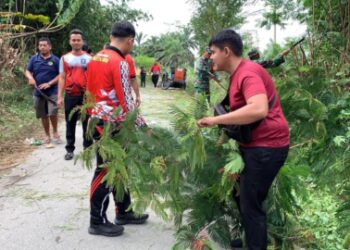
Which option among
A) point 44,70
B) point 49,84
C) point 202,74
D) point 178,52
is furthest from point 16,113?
point 178,52

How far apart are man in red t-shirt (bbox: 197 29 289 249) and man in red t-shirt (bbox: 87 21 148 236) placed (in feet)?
3.30

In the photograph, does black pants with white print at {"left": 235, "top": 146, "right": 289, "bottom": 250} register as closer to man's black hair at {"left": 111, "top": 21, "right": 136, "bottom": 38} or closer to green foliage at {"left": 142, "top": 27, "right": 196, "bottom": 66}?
man's black hair at {"left": 111, "top": 21, "right": 136, "bottom": 38}

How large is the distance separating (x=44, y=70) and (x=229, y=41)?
17.5ft

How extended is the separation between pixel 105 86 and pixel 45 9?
13119mm

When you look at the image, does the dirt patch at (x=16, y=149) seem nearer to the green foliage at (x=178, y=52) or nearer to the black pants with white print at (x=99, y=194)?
the black pants with white print at (x=99, y=194)

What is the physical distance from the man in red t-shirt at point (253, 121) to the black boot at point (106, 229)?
1.47m

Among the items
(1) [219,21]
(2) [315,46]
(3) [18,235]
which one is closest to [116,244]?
(3) [18,235]

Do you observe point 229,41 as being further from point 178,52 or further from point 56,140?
point 178,52

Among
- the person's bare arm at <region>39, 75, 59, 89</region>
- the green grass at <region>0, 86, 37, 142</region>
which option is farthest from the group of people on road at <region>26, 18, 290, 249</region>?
the green grass at <region>0, 86, 37, 142</region>

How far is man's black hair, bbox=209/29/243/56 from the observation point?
128 inches

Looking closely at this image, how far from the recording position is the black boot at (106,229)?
4.38m

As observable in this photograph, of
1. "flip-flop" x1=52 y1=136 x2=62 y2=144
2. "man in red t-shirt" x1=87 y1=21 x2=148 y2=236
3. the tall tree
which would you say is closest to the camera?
"man in red t-shirt" x1=87 y1=21 x2=148 y2=236

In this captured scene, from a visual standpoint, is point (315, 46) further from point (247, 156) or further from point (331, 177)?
point (247, 156)

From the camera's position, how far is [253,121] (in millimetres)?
3018
